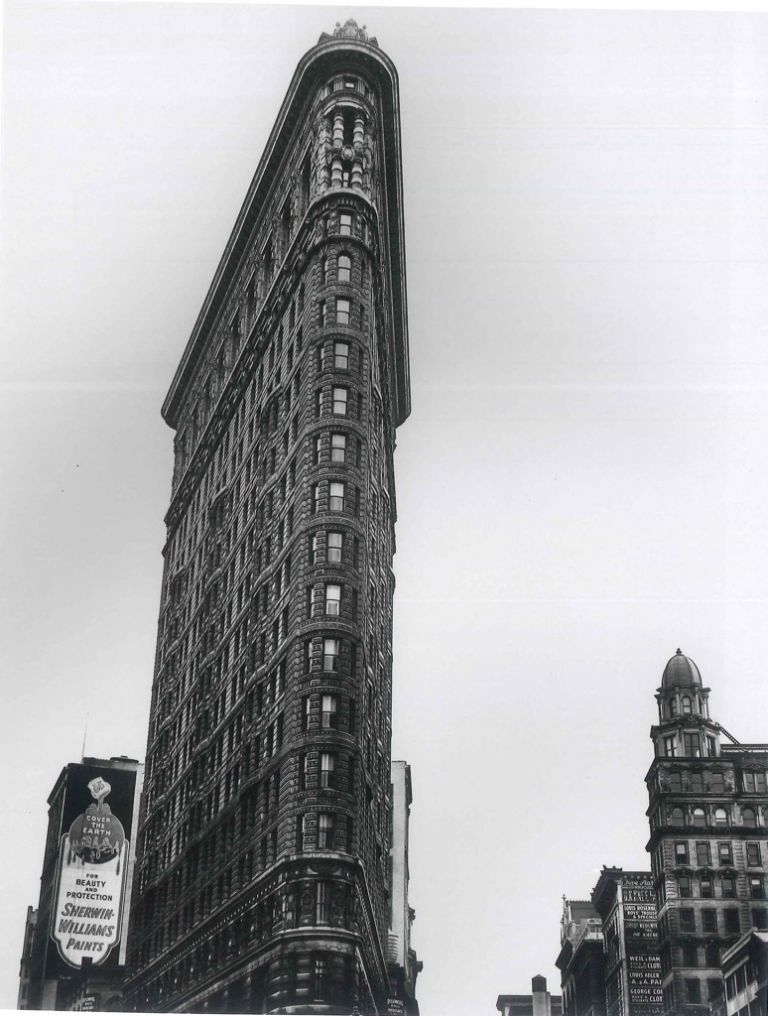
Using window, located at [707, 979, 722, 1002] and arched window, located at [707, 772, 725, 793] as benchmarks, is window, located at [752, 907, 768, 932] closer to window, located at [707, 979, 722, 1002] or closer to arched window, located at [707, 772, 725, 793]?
window, located at [707, 979, 722, 1002]

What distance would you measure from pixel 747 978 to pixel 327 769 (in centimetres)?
4303

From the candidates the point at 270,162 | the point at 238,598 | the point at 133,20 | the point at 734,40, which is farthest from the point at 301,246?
the point at 734,40

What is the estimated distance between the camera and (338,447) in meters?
76.2

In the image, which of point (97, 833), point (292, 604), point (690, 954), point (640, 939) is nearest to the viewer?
point (292, 604)

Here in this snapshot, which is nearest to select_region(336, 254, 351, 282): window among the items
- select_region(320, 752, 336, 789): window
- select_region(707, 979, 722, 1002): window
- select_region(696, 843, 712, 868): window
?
select_region(320, 752, 336, 789): window

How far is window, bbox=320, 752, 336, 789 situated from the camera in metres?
66.7

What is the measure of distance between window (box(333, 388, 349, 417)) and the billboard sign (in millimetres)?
23046

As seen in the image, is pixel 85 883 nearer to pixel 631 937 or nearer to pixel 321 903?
pixel 321 903

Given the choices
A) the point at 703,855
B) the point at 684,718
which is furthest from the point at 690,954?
the point at 684,718

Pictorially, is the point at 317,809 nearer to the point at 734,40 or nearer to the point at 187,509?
the point at 734,40

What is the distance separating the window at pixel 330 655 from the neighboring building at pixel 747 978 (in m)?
36.4

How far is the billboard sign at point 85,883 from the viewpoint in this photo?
265 feet

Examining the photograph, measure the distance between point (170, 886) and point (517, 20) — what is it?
54261 mm

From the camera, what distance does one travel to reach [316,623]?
71.1 meters
